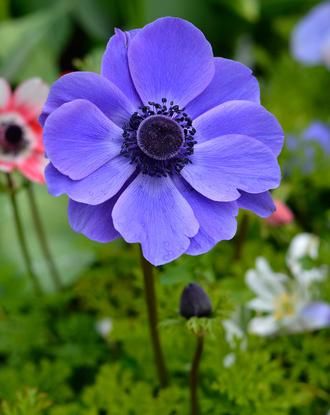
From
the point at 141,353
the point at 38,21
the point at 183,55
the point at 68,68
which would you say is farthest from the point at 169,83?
the point at 68,68

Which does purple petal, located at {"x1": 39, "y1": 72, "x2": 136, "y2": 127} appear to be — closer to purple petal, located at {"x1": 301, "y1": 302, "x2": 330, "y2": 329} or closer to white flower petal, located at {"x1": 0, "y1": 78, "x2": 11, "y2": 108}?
white flower petal, located at {"x1": 0, "y1": 78, "x2": 11, "y2": 108}

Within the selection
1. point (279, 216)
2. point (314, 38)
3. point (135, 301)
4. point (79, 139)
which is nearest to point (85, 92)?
point (79, 139)

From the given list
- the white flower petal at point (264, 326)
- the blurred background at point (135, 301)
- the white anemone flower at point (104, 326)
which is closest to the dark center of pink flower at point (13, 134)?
the blurred background at point (135, 301)

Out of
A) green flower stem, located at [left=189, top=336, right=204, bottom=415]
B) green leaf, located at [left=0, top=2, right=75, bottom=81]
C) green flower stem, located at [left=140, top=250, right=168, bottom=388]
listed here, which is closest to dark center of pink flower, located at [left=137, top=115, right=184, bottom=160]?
green flower stem, located at [left=140, top=250, right=168, bottom=388]

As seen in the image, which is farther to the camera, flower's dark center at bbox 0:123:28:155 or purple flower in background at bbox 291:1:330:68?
purple flower in background at bbox 291:1:330:68

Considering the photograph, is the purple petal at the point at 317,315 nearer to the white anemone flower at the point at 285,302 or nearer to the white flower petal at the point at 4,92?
the white anemone flower at the point at 285,302

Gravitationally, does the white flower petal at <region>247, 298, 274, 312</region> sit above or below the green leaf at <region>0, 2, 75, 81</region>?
below
